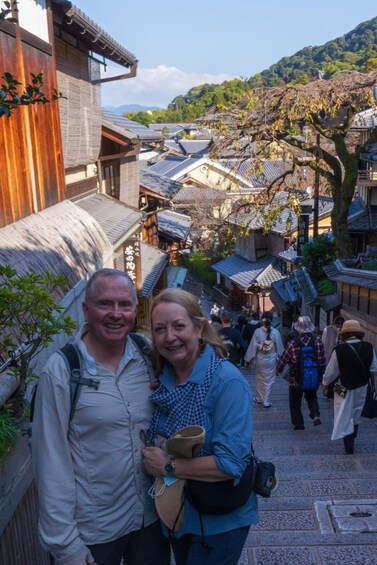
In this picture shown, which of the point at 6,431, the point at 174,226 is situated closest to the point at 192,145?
→ the point at 174,226

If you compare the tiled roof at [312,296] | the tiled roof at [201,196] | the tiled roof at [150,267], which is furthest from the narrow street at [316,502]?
the tiled roof at [201,196]

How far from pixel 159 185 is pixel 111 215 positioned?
9.00m

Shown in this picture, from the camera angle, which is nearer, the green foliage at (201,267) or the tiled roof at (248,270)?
the tiled roof at (248,270)

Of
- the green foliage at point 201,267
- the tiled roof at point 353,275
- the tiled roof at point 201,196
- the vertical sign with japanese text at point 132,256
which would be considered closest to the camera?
the tiled roof at point 353,275

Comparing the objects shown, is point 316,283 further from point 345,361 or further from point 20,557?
point 20,557

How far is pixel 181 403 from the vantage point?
8.89 feet

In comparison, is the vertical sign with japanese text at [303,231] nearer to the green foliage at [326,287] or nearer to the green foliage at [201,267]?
the green foliage at [326,287]

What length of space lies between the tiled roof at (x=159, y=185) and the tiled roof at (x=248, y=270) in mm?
8583

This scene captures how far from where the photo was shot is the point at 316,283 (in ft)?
63.9

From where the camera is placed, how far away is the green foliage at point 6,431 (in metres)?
3.13

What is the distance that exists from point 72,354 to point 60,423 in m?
0.30

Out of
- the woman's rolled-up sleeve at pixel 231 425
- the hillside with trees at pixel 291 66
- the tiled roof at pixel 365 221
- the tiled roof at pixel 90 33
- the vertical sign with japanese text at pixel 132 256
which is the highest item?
the hillside with trees at pixel 291 66

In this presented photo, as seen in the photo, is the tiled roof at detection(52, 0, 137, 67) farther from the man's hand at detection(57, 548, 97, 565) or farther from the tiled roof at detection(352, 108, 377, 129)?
the tiled roof at detection(352, 108, 377, 129)

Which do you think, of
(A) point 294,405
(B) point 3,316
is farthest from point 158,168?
(B) point 3,316
